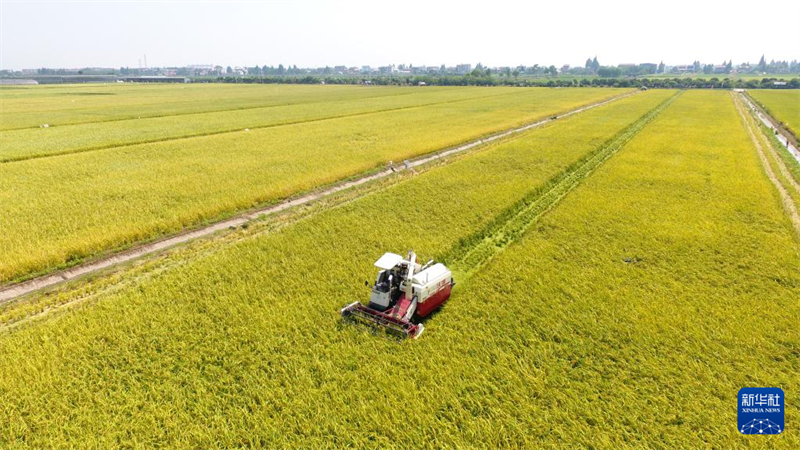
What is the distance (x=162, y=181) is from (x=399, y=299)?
50.6ft

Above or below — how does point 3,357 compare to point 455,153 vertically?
below

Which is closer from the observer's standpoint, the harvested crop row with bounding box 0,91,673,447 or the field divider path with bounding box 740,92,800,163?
the harvested crop row with bounding box 0,91,673,447

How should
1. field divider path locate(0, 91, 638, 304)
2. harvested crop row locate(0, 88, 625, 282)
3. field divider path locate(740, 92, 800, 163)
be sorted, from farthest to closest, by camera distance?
1. field divider path locate(740, 92, 800, 163)
2. harvested crop row locate(0, 88, 625, 282)
3. field divider path locate(0, 91, 638, 304)

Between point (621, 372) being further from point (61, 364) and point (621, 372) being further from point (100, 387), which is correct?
point (61, 364)

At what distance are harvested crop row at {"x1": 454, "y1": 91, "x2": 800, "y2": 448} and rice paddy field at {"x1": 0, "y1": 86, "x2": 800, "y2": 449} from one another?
4 centimetres

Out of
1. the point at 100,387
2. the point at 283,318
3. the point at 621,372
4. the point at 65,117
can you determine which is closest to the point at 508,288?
the point at 621,372

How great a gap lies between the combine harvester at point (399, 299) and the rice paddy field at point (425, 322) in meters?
0.37

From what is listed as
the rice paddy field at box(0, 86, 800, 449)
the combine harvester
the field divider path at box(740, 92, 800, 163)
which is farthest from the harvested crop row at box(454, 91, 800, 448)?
the field divider path at box(740, 92, 800, 163)

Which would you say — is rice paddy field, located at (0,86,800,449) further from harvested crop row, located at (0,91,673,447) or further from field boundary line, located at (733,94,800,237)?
field boundary line, located at (733,94,800,237)

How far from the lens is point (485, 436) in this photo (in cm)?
611

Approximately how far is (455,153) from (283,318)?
817 inches

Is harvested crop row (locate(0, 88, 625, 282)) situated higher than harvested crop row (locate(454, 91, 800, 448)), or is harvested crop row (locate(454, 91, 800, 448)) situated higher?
harvested crop row (locate(0, 88, 625, 282))

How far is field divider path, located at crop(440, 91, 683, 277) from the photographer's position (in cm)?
1228

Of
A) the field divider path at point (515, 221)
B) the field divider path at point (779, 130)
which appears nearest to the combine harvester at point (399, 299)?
the field divider path at point (515, 221)
